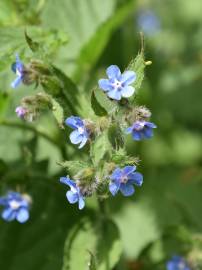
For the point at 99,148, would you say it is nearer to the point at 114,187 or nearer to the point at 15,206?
the point at 114,187

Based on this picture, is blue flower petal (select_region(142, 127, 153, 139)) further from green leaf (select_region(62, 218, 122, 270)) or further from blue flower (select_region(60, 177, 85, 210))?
green leaf (select_region(62, 218, 122, 270))

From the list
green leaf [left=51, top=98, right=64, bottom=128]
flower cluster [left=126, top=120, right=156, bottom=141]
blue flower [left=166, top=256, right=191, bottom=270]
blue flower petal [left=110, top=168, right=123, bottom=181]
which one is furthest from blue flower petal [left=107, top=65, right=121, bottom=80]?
blue flower [left=166, top=256, right=191, bottom=270]

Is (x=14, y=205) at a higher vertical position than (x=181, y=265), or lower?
higher

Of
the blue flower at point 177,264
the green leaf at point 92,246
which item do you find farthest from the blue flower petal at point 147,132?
the blue flower at point 177,264

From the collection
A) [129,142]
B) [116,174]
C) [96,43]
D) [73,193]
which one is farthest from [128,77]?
[129,142]

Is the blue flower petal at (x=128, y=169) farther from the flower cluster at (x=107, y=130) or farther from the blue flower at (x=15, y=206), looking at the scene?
the blue flower at (x=15, y=206)

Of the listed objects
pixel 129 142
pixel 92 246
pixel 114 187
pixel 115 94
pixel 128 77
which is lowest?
pixel 114 187
